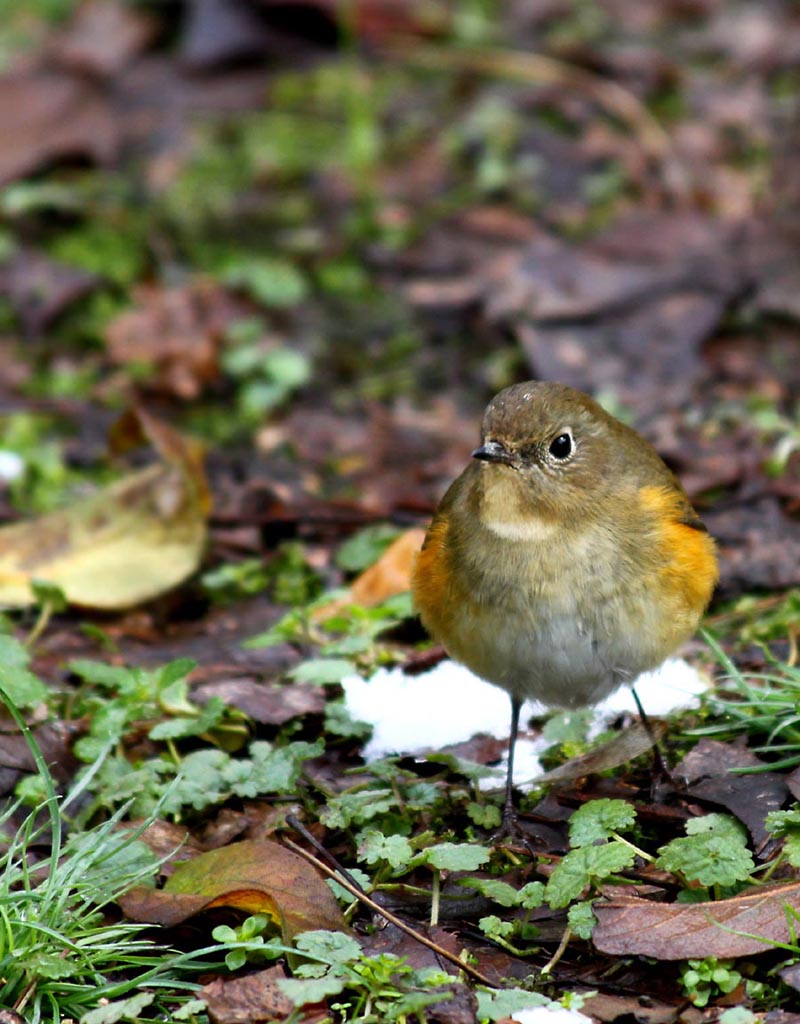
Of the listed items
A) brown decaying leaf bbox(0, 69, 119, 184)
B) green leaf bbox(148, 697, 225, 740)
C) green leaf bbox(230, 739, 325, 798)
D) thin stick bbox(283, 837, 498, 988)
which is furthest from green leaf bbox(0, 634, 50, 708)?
brown decaying leaf bbox(0, 69, 119, 184)

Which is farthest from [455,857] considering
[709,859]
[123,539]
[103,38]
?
[103,38]

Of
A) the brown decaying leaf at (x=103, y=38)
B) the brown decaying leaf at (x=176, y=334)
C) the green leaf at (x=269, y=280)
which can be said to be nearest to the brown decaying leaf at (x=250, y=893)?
the brown decaying leaf at (x=176, y=334)

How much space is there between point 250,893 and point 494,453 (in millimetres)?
1368

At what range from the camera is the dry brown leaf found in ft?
17.9

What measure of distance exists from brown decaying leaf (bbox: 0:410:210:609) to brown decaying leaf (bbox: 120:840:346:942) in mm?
1925

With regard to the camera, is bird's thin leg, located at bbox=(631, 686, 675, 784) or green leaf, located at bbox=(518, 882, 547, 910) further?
bird's thin leg, located at bbox=(631, 686, 675, 784)

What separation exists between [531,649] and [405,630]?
1.38m

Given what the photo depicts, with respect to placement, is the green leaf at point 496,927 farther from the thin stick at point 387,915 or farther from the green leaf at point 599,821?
the green leaf at point 599,821

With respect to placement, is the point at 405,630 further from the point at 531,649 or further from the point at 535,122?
the point at 535,122

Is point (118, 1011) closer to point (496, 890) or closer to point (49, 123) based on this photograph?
point (496, 890)

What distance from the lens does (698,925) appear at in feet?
11.7

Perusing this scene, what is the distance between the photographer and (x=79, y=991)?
3428 mm

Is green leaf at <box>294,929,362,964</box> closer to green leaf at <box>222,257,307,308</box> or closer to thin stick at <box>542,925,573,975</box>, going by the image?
thin stick at <box>542,925,573,975</box>

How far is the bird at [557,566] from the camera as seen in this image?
4.03 metres
